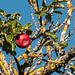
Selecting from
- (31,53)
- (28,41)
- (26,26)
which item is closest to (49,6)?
(26,26)

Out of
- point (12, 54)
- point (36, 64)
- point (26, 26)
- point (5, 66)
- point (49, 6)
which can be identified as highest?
point (49, 6)

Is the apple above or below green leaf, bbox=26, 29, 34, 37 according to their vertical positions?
below

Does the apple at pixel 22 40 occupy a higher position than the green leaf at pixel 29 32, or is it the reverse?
the green leaf at pixel 29 32

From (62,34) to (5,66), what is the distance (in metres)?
1.31

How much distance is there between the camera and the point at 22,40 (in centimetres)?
315

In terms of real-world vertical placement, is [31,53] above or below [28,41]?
below

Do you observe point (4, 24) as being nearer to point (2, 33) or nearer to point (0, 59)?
point (2, 33)

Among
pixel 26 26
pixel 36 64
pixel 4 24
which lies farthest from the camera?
pixel 36 64

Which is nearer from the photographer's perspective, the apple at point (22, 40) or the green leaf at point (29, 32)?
the apple at point (22, 40)

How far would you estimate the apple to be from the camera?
10.1ft

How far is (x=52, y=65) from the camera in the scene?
339cm

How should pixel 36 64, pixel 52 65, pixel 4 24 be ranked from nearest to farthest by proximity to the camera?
pixel 4 24, pixel 52 65, pixel 36 64

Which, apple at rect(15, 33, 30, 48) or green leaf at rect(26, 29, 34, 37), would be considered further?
green leaf at rect(26, 29, 34, 37)

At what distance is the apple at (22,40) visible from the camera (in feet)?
10.1
